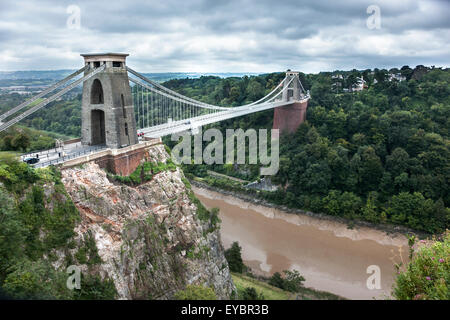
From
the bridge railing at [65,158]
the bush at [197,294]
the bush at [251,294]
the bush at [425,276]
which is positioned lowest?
the bush at [251,294]

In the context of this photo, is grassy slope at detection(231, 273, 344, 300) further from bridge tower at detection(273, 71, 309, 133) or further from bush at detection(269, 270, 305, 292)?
bridge tower at detection(273, 71, 309, 133)

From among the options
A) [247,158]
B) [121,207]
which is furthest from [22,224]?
[247,158]

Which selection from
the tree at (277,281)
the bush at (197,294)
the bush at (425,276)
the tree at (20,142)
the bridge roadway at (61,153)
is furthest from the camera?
the tree at (277,281)

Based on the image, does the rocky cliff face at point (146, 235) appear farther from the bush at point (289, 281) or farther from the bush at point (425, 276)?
the bush at point (425, 276)

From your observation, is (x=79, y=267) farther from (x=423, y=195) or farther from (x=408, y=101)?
(x=408, y=101)

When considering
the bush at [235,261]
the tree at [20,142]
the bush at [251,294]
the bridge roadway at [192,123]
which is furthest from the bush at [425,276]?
the tree at [20,142]

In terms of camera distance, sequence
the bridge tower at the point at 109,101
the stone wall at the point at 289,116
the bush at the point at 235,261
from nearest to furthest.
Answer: the bridge tower at the point at 109,101 < the bush at the point at 235,261 < the stone wall at the point at 289,116
